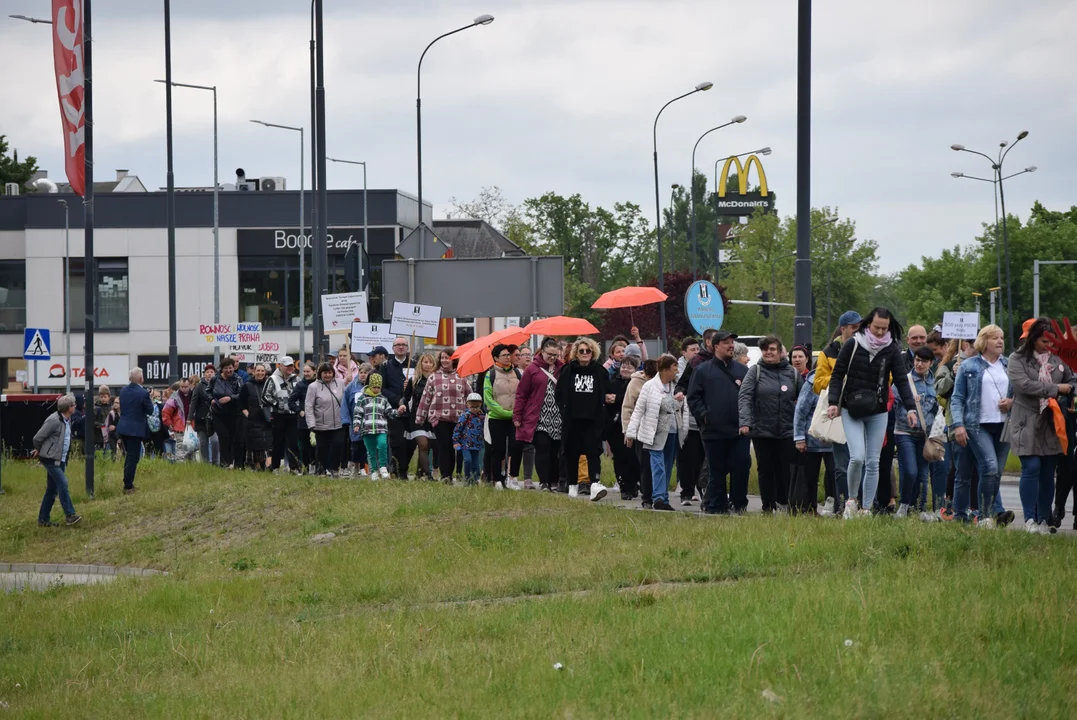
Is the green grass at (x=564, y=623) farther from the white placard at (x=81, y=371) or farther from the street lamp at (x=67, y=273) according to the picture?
the white placard at (x=81, y=371)

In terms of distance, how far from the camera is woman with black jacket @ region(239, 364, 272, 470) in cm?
2269

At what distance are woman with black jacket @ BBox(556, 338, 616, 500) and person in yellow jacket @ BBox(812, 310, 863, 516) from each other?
3993mm

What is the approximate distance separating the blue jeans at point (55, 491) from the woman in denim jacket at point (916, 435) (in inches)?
450

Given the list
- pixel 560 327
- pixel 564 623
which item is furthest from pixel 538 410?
pixel 564 623

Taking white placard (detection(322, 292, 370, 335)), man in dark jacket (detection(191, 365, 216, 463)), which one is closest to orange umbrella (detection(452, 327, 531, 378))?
white placard (detection(322, 292, 370, 335))

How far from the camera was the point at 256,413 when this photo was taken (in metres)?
22.9

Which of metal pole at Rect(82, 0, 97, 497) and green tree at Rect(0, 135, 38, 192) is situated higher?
green tree at Rect(0, 135, 38, 192)

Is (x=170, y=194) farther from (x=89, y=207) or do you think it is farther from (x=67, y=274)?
(x=67, y=274)

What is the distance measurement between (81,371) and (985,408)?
182ft

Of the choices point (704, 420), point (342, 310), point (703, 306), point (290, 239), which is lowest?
point (704, 420)

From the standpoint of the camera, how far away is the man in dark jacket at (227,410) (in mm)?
23500

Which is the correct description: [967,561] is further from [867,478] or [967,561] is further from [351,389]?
[351,389]

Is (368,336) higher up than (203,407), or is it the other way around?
(368,336)

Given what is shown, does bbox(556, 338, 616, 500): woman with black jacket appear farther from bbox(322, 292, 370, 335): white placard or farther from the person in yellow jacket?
bbox(322, 292, 370, 335): white placard
